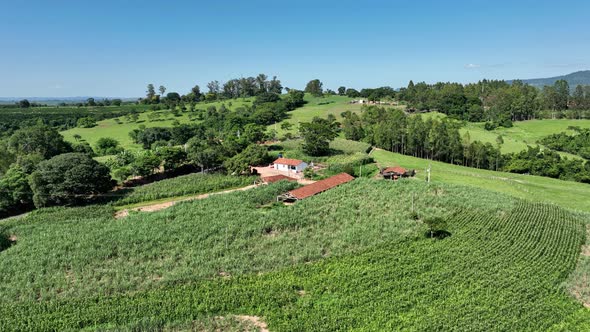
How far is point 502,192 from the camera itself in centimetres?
4000

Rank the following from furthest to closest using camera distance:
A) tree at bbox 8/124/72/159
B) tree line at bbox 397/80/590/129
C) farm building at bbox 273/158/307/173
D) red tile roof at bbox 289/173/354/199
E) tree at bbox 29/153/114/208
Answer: tree line at bbox 397/80/590/129 → tree at bbox 8/124/72/159 → farm building at bbox 273/158/307/173 → red tile roof at bbox 289/173/354/199 → tree at bbox 29/153/114/208

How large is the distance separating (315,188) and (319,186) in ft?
2.71

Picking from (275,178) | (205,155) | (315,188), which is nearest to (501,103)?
(275,178)

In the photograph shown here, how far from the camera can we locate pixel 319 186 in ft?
131

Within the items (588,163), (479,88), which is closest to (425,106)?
(479,88)

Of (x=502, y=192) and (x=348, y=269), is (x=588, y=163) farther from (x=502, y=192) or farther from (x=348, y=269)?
(x=348, y=269)

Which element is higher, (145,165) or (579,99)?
(579,99)

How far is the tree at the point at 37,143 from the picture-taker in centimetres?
5631

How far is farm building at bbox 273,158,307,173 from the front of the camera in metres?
50.3

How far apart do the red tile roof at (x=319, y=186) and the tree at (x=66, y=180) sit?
68.2ft

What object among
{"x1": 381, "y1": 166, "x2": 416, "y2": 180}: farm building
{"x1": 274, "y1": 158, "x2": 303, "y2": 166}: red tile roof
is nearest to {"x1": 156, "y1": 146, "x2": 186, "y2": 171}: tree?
{"x1": 274, "y1": 158, "x2": 303, "y2": 166}: red tile roof

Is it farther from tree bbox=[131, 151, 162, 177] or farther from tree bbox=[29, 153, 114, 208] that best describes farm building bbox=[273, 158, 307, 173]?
tree bbox=[29, 153, 114, 208]

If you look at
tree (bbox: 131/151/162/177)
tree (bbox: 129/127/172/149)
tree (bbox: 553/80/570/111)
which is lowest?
tree (bbox: 131/151/162/177)

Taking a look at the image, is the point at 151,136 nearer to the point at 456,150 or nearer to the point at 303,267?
the point at 456,150
